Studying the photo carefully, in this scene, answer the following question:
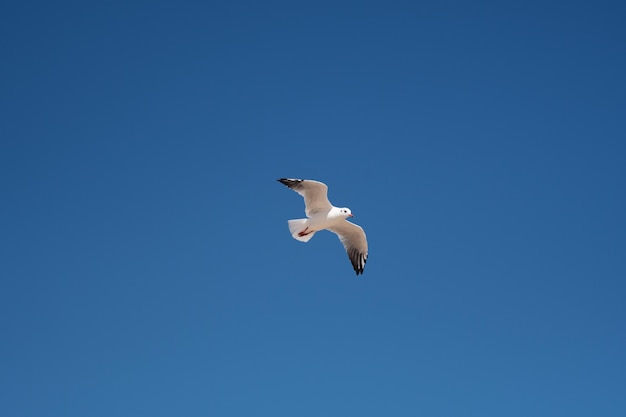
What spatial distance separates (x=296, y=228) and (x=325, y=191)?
1311mm

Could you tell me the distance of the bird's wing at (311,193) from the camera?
65.7ft

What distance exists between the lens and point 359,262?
2208 centimetres

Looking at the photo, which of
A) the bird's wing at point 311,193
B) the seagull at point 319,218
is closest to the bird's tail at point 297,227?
the seagull at point 319,218

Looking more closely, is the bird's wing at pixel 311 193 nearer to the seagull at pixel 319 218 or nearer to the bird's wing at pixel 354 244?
the seagull at pixel 319 218

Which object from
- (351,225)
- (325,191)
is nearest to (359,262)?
(351,225)

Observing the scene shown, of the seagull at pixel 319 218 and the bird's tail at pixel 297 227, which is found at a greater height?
the seagull at pixel 319 218

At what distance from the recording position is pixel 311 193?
20391mm

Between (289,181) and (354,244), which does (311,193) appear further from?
(354,244)

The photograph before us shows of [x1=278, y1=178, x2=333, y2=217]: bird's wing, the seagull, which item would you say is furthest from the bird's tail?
Answer: [x1=278, y1=178, x2=333, y2=217]: bird's wing

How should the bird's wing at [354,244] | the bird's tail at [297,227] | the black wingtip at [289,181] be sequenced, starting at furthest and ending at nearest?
the bird's wing at [354,244] < the bird's tail at [297,227] < the black wingtip at [289,181]

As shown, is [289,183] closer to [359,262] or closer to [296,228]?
[296,228]

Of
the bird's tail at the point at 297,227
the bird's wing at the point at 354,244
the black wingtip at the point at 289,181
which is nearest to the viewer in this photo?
the black wingtip at the point at 289,181

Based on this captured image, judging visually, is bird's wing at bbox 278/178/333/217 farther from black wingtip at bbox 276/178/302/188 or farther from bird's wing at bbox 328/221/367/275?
bird's wing at bbox 328/221/367/275

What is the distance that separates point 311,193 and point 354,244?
8.32 ft
